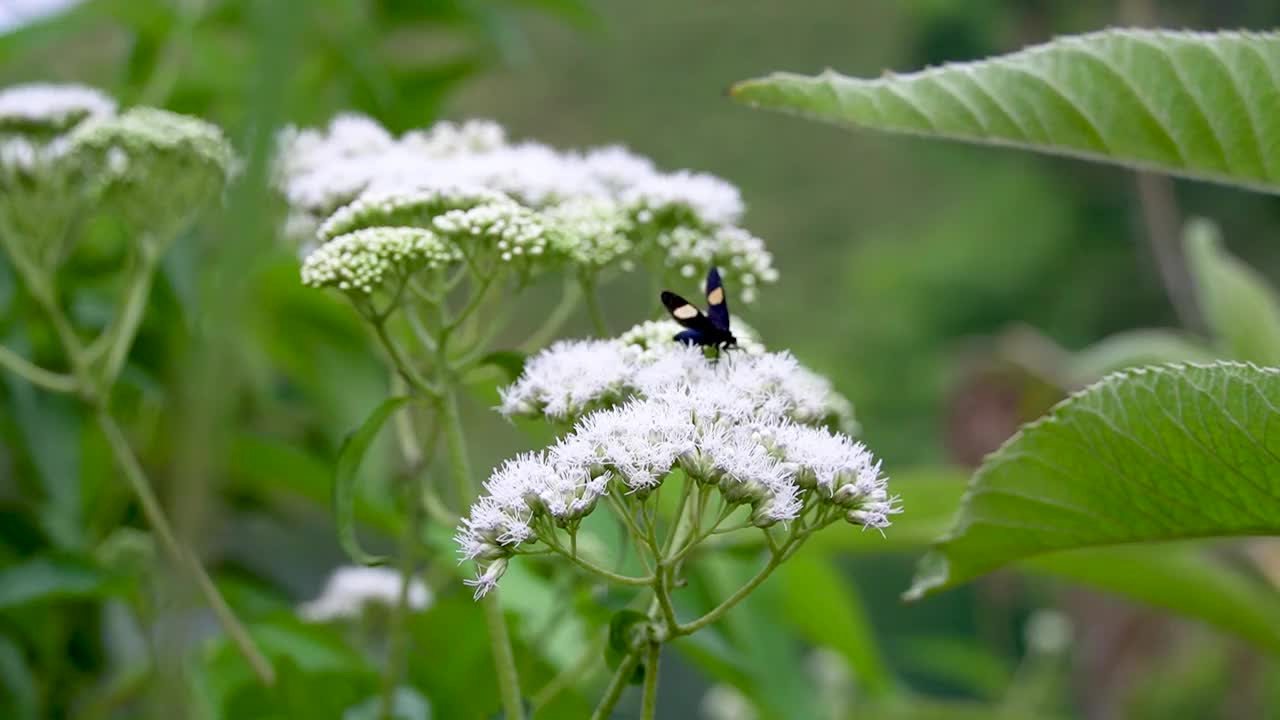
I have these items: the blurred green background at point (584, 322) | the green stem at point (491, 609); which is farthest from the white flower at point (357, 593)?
the green stem at point (491, 609)

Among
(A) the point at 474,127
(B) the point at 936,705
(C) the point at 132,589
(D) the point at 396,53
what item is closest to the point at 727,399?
(A) the point at 474,127

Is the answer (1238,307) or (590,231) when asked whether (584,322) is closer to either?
(1238,307)

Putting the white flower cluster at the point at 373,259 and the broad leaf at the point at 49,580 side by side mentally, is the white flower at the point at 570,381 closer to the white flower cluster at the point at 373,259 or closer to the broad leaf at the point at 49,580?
the white flower cluster at the point at 373,259

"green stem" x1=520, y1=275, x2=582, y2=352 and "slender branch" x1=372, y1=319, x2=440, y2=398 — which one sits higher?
"green stem" x1=520, y1=275, x2=582, y2=352

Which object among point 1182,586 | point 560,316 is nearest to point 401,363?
point 560,316

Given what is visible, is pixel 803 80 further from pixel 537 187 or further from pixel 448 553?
pixel 448 553

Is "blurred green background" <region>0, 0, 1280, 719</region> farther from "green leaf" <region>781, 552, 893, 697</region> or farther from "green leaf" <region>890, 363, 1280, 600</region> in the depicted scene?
"green leaf" <region>890, 363, 1280, 600</region>

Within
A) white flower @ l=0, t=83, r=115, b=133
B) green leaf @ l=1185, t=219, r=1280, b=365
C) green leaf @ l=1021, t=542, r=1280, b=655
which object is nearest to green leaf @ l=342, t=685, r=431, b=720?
white flower @ l=0, t=83, r=115, b=133
